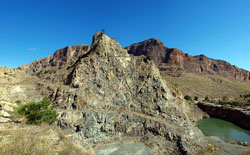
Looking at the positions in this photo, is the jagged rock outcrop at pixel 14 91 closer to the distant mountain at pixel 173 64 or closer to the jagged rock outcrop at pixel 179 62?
the distant mountain at pixel 173 64

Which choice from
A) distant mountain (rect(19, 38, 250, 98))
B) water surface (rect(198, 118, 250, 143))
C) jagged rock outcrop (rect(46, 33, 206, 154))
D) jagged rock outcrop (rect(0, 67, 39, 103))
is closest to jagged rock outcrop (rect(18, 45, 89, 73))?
distant mountain (rect(19, 38, 250, 98))

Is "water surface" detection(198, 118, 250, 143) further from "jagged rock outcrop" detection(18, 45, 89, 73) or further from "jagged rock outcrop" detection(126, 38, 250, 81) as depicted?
"jagged rock outcrop" detection(18, 45, 89, 73)

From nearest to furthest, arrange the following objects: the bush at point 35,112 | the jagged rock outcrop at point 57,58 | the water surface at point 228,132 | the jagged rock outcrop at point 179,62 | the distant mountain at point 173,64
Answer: the bush at point 35,112, the water surface at point 228,132, the distant mountain at point 173,64, the jagged rock outcrop at point 179,62, the jagged rock outcrop at point 57,58

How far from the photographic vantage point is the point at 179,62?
15275 cm

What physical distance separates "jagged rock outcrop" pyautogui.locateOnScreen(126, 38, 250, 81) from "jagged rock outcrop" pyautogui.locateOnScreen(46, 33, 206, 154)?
11204 cm

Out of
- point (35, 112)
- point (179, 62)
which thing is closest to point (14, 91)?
point (35, 112)

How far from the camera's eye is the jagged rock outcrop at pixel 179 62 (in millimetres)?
148312

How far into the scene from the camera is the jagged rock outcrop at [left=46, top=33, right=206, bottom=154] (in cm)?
1911

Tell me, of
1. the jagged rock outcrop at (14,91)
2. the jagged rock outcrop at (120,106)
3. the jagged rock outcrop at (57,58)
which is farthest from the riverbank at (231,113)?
the jagged rock outcrop at (57,58)

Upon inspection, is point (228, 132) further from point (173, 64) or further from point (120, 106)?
point (173, 64)

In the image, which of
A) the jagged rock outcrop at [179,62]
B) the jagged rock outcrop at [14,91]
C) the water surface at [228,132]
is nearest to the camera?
the jagged rock outcrop at [14,91]

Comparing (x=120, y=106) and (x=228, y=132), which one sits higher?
(x=120, y=106)

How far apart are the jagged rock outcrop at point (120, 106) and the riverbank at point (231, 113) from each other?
31.1 m

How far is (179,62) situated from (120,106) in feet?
494
